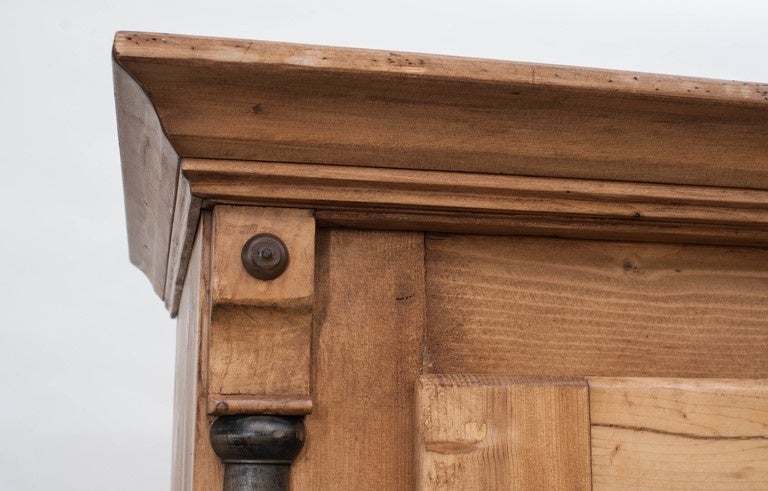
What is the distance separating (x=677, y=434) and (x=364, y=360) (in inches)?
8.7

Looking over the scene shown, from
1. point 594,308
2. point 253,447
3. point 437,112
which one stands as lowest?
point 253,447

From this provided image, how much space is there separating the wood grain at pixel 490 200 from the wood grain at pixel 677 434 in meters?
0.12

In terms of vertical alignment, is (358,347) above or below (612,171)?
below

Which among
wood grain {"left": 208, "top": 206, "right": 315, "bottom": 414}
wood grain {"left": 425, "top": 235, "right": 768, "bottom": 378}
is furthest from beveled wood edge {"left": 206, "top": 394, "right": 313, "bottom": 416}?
wood grain {"left": 425, "top": 235, "right": 768, "bottom": 378}

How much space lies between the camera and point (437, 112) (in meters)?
0.68

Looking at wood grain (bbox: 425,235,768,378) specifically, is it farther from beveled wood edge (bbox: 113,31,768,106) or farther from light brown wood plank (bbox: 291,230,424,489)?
beveled wood edge (bbox: 113,31,768,106)

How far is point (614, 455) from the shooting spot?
711 millimetres

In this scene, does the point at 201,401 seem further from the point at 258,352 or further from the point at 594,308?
the point at 594,308

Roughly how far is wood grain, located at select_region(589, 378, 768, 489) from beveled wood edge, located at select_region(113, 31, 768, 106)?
0.66ft

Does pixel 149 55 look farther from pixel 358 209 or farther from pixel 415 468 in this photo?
pixel 415 468

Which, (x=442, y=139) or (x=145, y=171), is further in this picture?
(x=145, y=171)

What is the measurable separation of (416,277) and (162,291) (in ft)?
1.92

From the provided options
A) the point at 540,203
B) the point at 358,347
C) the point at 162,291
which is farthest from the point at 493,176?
the point at 162,291

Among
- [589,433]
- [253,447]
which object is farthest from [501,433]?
[253,447]
